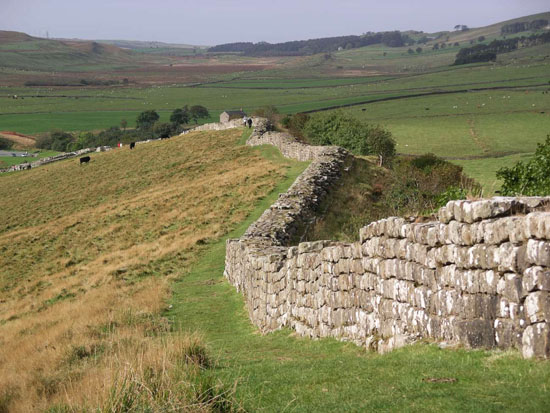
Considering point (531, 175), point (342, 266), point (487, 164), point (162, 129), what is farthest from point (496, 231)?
point (162, 129)

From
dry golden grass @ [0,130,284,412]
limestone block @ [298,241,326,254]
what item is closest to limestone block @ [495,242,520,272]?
dry golden grass @ [0,130,284,412]

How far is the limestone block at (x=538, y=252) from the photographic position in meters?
7.62

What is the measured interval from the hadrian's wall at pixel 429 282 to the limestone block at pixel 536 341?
0.01 m

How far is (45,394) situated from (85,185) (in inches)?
2164

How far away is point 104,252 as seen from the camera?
36000 mm

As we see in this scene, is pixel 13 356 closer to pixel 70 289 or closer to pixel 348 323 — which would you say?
pixel 348 323

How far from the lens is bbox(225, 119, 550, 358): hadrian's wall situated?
7.97 meters

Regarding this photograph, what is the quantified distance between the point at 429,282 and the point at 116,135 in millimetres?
144643

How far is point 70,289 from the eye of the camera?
27.3 metres

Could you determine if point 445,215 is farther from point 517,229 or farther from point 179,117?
point 179,117

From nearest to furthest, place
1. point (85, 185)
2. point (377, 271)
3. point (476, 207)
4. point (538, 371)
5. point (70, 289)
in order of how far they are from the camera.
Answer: point (538, 371) → point (476, 207) → point (377, 271) → point (70, 289) → point (85, 185)

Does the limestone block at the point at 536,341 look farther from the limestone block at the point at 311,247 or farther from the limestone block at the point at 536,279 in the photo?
the limestone block at the point at 311,247

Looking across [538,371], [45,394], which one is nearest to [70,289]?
[45,394]

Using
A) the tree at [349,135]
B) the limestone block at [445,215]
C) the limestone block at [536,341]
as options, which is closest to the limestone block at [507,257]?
the limestone block at [536,341]
